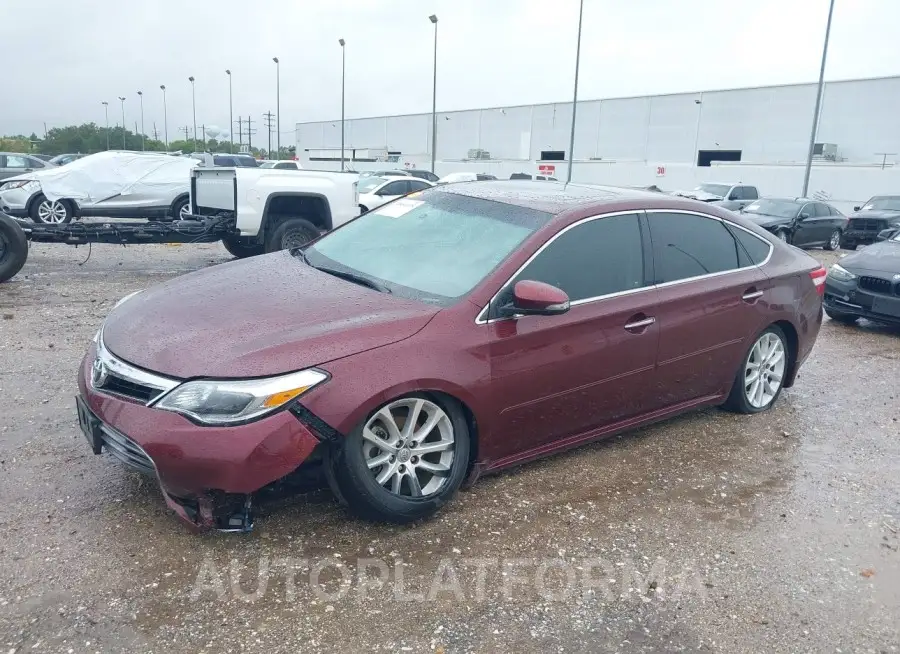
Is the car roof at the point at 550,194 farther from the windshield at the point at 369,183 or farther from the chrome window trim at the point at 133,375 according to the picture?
the windshield at the point at 369,183

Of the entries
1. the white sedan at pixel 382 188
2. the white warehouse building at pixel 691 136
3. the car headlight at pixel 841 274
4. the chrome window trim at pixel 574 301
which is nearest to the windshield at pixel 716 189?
the white warehouse building at pixel 691 136

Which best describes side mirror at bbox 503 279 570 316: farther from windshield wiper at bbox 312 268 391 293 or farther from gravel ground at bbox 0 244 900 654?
gravel ground at bbox 0 244 900 654

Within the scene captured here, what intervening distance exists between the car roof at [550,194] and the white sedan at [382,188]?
1294 centimetres

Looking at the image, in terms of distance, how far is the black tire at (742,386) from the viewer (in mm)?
5098

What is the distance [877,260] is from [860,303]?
0.63 metres

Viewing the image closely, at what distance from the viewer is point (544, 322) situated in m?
3.82

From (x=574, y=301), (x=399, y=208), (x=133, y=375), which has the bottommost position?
(x=133, y=375)

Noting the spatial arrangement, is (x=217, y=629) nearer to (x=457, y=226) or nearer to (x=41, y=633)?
(x=41, y=633)

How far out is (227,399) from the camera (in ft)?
9.93

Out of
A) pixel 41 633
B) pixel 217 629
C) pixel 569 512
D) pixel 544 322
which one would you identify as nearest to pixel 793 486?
pixel 569 512

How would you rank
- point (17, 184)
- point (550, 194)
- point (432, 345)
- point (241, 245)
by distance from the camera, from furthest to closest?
point (17, 184) → point (241, 245) → point (550, 194) → point (432, 345)

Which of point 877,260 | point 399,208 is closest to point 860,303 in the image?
point 877,260

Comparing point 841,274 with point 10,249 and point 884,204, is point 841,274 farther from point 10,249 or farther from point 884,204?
point 884,204

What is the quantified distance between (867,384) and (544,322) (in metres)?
4.10
